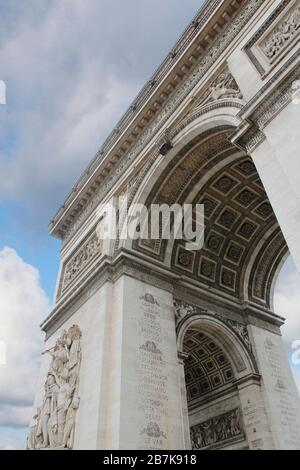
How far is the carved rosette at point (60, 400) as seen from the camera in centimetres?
939

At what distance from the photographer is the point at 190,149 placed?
11.3 metres

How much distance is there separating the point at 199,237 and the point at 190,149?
3.14 m

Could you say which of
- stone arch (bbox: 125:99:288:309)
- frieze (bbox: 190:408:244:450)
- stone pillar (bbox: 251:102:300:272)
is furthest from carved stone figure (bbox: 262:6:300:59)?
frieze (bbox: 190:408:244:450)

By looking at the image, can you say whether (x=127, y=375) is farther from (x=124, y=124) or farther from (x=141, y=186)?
(x=124, y=124)

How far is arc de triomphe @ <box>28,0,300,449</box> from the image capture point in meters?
7.96

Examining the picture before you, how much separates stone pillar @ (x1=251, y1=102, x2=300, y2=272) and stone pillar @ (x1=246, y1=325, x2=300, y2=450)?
703 cm

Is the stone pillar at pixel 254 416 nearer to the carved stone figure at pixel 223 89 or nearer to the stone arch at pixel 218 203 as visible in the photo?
the stone arch at pixel 218 203

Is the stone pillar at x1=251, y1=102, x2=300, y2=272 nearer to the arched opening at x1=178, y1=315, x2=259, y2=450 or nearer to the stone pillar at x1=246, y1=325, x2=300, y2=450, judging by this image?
the arched opening at x1=178, y1=315, x2=259, y2=450

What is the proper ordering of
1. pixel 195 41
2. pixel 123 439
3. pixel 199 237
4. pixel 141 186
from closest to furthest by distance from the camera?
pixel 123 439 < pixel 195 41 < pixel 141 186 < pixel 199 237

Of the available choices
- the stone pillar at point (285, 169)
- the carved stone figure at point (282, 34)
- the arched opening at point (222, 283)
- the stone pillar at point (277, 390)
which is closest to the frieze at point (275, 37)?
the carved stone figure at point (282, 34)

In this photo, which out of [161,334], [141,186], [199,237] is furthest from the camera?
[199,237]

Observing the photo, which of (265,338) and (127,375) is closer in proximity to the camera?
(127,375)

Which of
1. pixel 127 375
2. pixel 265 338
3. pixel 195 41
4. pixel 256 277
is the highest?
pixel 195 41
